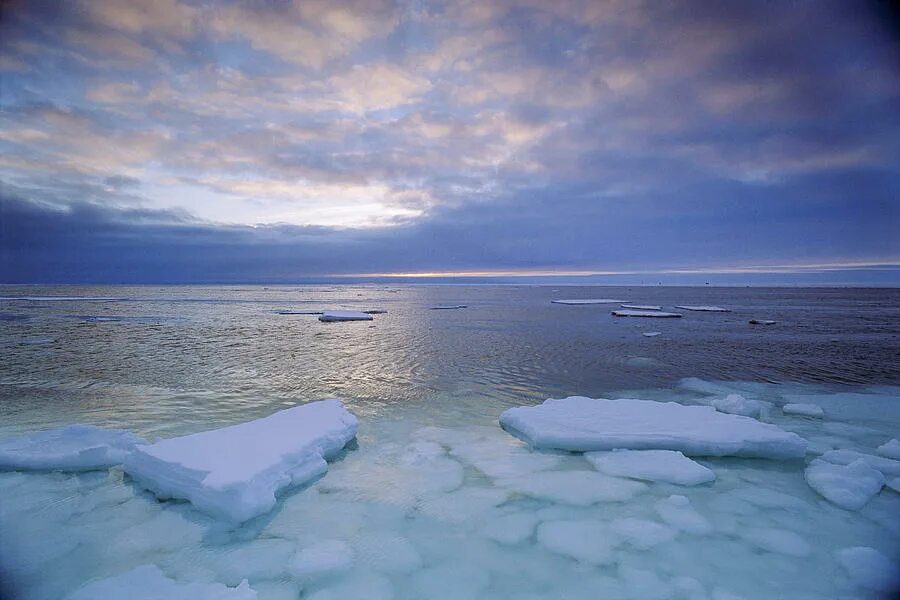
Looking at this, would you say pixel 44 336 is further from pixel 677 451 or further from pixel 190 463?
pixel 677 451

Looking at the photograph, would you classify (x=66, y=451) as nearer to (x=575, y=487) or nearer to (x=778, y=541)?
(x=575, y=487)

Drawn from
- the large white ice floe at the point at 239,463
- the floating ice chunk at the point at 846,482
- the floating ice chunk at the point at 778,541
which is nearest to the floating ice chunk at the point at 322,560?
the large white ice floe at the point at 239,463

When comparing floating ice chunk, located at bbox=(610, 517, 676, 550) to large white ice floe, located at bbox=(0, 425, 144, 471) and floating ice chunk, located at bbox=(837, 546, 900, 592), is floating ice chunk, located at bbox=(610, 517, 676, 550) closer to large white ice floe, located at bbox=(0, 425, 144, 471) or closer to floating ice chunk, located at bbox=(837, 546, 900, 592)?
floating ice chunk, located at bbox=(837, 546, 900, 592)

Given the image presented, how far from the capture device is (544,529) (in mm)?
3840

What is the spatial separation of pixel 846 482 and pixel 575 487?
9.76ft

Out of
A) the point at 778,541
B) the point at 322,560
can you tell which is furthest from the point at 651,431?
the point at 322,560

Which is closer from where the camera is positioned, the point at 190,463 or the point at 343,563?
the point at 343,563

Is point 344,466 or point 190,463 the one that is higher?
point 190,463

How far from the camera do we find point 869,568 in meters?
3.27

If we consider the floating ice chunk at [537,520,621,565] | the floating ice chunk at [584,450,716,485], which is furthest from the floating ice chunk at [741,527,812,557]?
the floating ice chunk at [537,520,621,565]

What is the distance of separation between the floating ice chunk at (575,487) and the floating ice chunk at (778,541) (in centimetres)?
106

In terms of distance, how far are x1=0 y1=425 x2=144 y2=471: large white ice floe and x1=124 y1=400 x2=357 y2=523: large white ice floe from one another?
1.76 feet

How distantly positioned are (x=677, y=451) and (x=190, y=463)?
586 centimetres

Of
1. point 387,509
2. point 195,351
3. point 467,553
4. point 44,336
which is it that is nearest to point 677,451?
point 467,553
